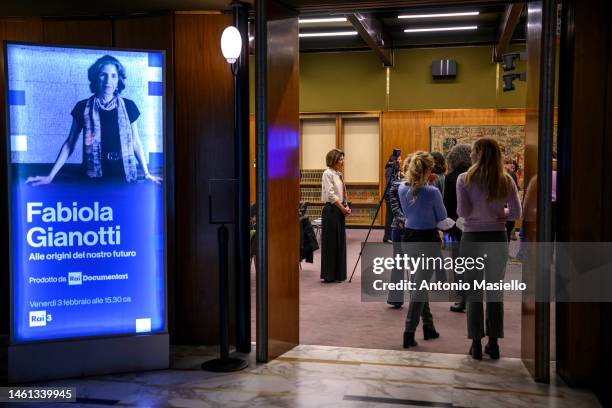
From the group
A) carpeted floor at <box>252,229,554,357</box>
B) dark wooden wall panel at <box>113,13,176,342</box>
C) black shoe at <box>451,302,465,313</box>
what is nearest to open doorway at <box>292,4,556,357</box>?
carpeted floor at <box>252,229,554,357</box>

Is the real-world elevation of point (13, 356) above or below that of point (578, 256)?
below

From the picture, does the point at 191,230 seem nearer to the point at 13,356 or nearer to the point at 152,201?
the point at 152,201

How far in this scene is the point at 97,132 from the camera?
12.1 ft

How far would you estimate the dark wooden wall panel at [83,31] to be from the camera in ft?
14.4

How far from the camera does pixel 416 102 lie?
1310cm

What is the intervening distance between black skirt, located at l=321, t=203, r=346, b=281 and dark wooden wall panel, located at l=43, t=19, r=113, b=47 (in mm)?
3359

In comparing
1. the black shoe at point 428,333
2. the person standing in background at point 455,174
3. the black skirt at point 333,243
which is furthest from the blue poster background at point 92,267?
the black skirt at point 333,243

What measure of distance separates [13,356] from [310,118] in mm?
10586

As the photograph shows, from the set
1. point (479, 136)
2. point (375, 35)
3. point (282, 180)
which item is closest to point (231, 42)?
point (282, 180)

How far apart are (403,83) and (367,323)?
8934mm

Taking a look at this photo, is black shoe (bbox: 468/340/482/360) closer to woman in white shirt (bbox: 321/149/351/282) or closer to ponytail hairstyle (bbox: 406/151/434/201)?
ponytail hairstyle (bbox: 406/151/434/201)

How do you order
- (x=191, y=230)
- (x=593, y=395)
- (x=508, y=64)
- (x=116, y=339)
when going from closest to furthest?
(x=593, y=395)
(x=116, y=339)
(x=191, y=230)
(x=508, y=64)

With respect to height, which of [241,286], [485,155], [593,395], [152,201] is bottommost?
[593,395]

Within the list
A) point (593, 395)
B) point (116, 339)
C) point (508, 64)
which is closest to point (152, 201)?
point (116, 339)
